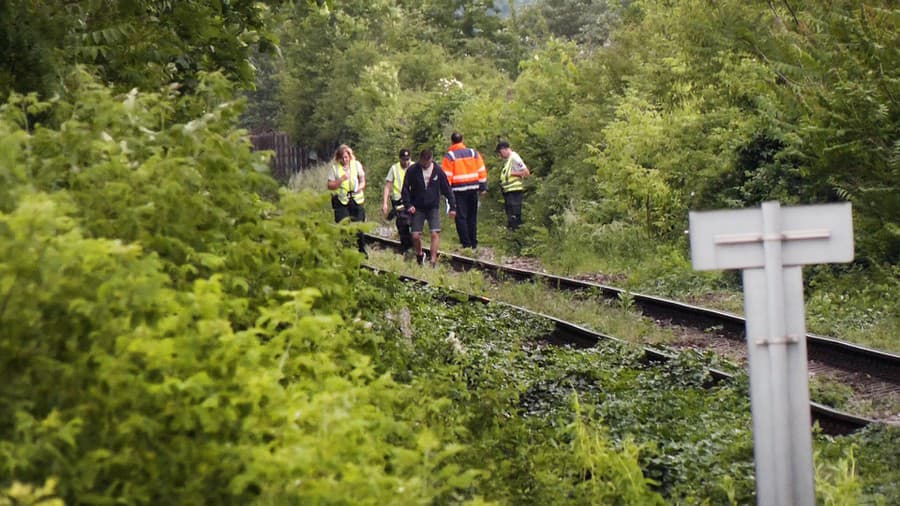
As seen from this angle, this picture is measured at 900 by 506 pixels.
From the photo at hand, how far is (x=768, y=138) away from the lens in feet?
65.2

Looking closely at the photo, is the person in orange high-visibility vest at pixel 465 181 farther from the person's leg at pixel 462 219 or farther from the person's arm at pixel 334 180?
the person's arm at pixel 334 180

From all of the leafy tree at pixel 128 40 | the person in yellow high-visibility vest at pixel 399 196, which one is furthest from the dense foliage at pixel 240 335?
the person in yellow high-visibility vest at pixel 399 196

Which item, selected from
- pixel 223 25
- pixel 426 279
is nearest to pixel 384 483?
pixel 223 25

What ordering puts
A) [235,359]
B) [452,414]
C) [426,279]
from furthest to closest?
[426,279]
[452,414]
[235,359]

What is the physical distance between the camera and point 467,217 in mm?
23703

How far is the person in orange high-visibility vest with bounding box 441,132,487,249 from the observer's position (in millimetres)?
23031

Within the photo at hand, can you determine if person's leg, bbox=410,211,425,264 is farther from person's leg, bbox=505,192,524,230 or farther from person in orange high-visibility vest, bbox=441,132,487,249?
person's leg, bbox=505,192,524,230

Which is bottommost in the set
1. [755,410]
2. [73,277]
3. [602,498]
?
[602,498]

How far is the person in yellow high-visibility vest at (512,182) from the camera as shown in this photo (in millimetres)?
24359

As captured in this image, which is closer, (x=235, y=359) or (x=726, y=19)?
(x=235, y=359)

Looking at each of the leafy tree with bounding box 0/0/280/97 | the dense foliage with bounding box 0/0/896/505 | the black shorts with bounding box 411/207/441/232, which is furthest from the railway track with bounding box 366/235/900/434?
the leafy tree with bounding box 0/0/280/97

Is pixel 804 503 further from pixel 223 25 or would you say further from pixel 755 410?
pixel 223 25

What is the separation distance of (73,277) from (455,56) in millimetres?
51138

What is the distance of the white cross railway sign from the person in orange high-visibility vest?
1747 cm
